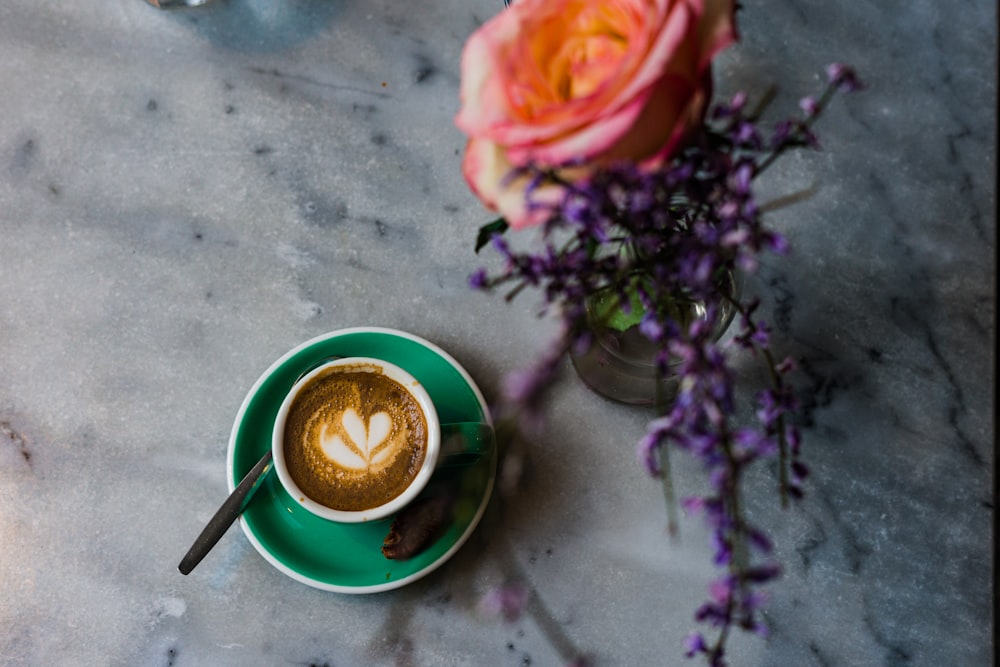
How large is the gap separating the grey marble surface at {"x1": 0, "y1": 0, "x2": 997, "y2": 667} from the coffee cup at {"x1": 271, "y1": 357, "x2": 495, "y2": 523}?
10cm

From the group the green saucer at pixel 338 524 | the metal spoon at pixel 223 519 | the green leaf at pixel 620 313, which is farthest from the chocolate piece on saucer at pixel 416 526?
the green leaf at pixel 620 313

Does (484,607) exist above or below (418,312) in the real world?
below

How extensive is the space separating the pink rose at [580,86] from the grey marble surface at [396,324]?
43cm

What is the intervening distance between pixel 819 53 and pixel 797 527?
0.50 metres

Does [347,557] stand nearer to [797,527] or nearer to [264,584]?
[264,584]

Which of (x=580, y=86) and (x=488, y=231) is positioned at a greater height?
(x=580, y=86)

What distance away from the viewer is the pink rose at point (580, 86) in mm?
529

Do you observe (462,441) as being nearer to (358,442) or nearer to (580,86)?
(358,442)

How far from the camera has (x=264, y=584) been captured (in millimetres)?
954

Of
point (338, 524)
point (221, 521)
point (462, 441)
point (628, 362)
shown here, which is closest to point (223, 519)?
point (221, 521)

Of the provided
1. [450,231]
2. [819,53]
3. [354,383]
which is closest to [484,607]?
[354,383]

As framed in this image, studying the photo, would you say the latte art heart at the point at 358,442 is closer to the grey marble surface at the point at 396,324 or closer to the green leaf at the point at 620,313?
the grey marble surface at the point at 396,324

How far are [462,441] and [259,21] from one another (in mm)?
523

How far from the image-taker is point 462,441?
0.90 metres
